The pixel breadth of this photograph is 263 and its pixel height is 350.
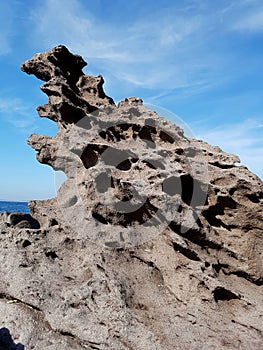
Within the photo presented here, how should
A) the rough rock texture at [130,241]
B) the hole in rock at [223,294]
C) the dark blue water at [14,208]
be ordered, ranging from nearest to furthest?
the rough rock texture at [130,241], the hole in rock at [223,294], the dark blue water at [14,208]

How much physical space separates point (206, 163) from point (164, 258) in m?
2.27

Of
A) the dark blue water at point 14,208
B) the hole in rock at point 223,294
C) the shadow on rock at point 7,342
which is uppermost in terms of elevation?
the dark blue water at point 14,208

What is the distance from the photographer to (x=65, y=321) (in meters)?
4.96

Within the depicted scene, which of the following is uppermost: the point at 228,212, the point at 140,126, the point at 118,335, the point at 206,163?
the point at 140,126

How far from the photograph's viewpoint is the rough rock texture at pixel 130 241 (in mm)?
4957

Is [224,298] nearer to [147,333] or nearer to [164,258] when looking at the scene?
[164,258]

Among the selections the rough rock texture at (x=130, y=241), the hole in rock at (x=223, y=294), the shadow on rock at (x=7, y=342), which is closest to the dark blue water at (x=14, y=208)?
the rough rock texture at (x=130, y=241)

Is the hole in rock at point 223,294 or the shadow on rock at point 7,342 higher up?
the hole in rock at point 223,294

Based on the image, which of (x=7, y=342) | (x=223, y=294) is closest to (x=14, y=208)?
(x=7, y=342)

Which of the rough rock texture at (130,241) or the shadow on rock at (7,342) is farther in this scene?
the rough rock texture at (130,241)

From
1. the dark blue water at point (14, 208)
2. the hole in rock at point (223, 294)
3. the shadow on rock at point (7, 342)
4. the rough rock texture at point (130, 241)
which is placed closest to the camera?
the shadow on rock at point (7, 342)

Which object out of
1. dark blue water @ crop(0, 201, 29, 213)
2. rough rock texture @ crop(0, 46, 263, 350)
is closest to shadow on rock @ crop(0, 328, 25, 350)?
rough rock texture @ crop(0, 46, 263, 350)

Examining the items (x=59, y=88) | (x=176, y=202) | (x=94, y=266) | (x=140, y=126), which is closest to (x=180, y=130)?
(x=140, y=126)

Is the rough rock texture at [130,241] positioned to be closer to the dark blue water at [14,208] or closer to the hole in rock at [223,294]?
the hole in rock at [223,294]
